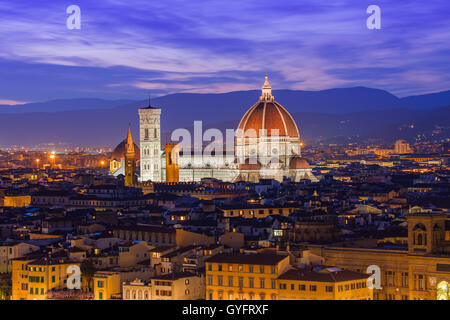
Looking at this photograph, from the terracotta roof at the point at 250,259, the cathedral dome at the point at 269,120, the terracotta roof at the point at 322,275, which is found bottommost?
the terracotta roof at the point at 322,275

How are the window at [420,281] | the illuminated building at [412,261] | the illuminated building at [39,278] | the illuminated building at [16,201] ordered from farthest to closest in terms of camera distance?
the illuminated building at [16,201] → the illuminated building at [39,278] → the window at [420,281] → the illuminated building at [412,261]

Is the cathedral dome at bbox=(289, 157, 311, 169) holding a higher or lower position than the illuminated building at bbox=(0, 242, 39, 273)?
higher

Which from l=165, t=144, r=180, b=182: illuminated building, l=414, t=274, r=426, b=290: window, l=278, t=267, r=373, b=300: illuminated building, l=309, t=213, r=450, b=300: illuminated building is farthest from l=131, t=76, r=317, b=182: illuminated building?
l=278, t=267, r=373, b=300: illuminated building

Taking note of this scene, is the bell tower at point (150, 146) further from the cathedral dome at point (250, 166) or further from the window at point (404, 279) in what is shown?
the window at point (404, 279)

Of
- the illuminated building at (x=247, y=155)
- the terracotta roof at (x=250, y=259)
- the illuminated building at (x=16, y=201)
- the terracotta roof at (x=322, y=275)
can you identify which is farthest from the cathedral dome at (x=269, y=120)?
the terracotta roof at (x=322, y=275)

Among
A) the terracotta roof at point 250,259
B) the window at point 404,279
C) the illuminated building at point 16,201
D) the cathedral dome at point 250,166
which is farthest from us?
the cathedral dome at point 250,166

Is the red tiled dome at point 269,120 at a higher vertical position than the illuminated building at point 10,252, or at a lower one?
higher

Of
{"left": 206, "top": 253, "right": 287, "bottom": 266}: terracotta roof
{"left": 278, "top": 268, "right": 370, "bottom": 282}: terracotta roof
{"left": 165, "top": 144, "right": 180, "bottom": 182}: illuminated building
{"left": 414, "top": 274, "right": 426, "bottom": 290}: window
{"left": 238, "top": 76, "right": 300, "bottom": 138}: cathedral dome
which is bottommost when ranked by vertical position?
{"left": 414, "top": 274, "right": 426, "bottom": 290}: window

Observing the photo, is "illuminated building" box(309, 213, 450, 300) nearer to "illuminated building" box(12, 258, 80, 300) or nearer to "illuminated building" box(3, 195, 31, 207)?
"illuminated building" box(12, 258, 80, 300)
